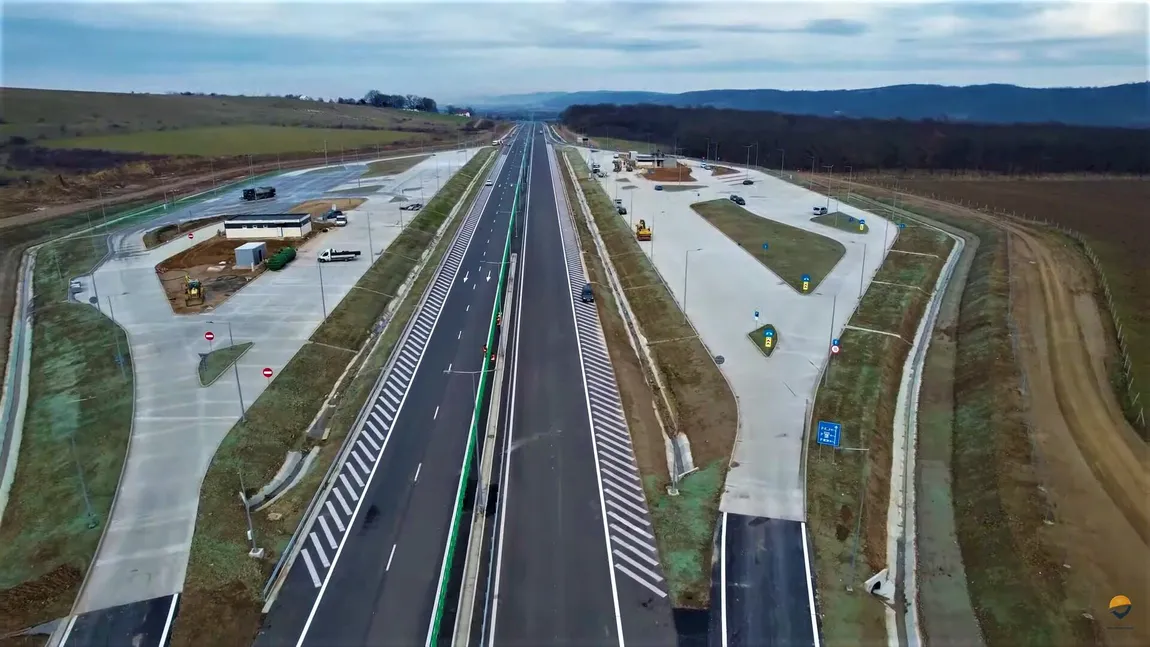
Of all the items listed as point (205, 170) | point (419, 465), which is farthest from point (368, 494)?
point (205, 170)

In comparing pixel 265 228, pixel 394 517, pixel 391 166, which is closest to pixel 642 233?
pixel 265 228

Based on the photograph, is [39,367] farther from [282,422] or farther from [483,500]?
[483,500]

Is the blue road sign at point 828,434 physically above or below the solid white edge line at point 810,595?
above

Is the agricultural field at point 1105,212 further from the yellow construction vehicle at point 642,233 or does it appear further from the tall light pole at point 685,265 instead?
the yellow construction vehicle at point 642,233

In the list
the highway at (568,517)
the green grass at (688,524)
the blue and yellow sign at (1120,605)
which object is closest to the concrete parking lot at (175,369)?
the highway at (568,517)

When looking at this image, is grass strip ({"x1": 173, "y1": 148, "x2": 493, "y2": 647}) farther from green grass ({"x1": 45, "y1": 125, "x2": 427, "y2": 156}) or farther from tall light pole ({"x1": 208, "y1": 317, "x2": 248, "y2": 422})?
green grass ({"x1": 45, "y1": 125, "x2": 427, "y2": 156})

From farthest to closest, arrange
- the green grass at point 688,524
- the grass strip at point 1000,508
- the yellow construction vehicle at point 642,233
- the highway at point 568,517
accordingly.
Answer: the yellow construction vehicle at point 642,233
the green grass at point 688,524
the grass strip at point 1000,508
the highway at point 568,517

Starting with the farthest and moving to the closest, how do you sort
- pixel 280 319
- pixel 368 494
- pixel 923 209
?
1. pixel 923 209
2. pixel 280 319
3. pixel 368 494
